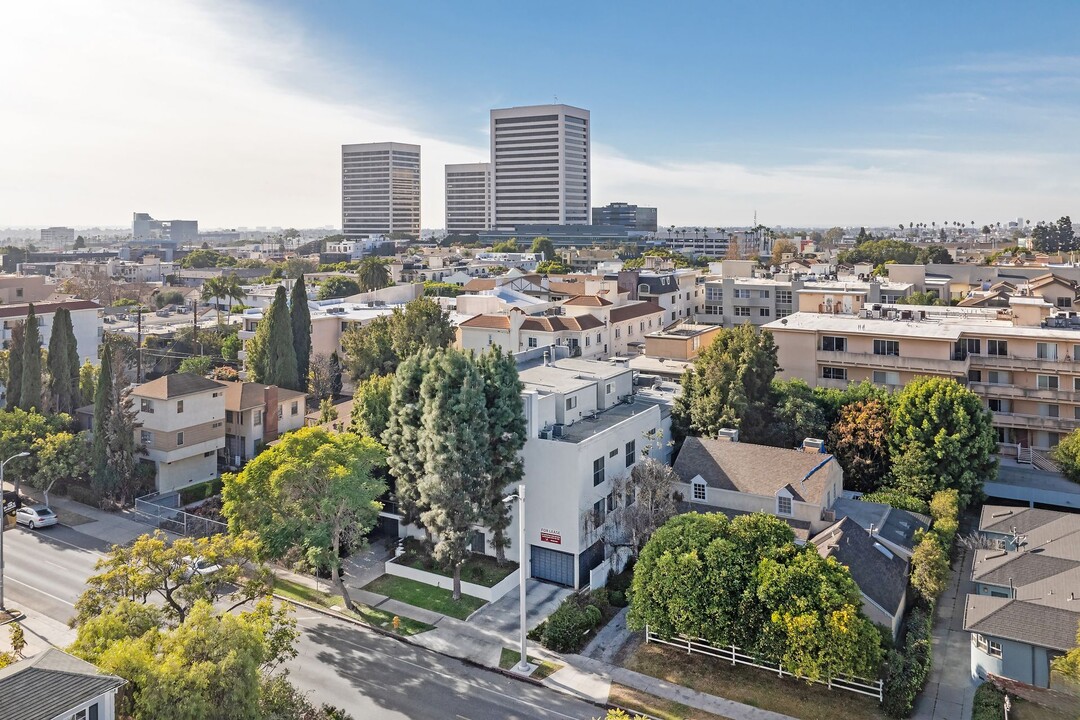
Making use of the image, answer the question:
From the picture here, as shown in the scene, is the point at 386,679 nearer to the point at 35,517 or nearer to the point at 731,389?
the point at 731,389

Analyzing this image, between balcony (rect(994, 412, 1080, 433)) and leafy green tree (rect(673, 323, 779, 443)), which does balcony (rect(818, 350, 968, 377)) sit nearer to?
balcony (rect(994, 412, 1080, 433))

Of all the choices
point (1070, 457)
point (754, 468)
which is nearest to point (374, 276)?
point (754, 468)

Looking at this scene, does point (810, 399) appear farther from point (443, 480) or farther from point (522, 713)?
point (522, 713)

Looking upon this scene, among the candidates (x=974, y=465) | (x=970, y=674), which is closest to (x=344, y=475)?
(x=970, y=674)

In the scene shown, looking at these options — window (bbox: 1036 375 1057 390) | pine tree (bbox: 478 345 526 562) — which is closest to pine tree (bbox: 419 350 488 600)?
pine tree (bbox: 478 345 526 562)

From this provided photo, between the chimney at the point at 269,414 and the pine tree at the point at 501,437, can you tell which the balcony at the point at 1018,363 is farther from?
the chimney at the point at 269,414

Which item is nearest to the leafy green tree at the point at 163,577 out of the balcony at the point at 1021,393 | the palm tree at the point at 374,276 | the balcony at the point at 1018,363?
the balcony at the point at 1021,393
